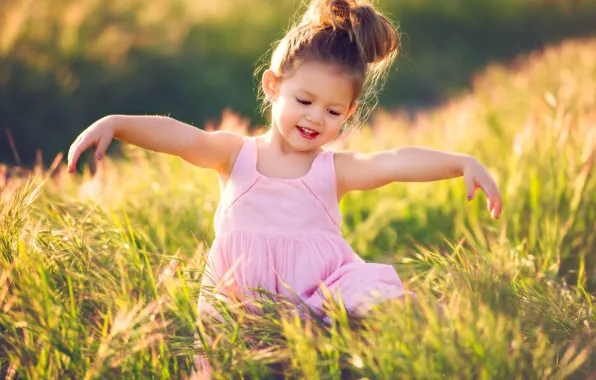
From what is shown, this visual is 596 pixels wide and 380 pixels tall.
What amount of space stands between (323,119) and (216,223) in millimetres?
490

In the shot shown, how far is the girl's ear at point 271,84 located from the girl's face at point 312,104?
34mm

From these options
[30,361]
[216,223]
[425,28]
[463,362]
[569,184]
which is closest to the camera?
[463,362]

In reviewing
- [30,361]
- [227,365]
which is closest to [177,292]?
[227,365]

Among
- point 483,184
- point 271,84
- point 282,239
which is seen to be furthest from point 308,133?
point 483,184

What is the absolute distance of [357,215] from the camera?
380 cm

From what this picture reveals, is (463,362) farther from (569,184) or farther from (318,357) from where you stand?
(569,184)

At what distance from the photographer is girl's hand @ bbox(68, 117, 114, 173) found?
2107 millimetres

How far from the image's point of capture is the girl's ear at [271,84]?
8.02 feet

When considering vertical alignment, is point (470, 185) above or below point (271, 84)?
below

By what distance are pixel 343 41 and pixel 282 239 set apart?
0.63 meters

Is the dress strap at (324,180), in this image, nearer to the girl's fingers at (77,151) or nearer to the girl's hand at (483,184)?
the girl's hand at (483,184)

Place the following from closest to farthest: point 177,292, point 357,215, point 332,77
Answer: point 177,292 < point 332,77 < point 357,215

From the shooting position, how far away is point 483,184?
7.22 feet

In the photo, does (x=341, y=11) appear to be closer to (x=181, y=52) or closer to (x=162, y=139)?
(x=162, y=139)
